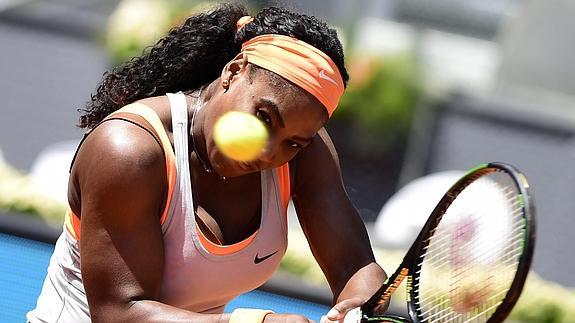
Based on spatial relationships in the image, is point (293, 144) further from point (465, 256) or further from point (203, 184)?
point (465, 256)

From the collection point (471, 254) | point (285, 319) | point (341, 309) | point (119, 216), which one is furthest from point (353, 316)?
point (119, 216)

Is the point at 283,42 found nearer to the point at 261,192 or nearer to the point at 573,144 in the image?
the point at 261,192

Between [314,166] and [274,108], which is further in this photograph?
[314,166]

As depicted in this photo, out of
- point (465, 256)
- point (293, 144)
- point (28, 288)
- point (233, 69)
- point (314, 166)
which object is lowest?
point (28, 288)

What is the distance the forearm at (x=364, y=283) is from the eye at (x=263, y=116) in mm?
427

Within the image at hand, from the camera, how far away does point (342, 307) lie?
7.16ft

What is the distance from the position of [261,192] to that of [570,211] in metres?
3.29

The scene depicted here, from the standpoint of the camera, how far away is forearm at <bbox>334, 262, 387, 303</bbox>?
7.59 ft

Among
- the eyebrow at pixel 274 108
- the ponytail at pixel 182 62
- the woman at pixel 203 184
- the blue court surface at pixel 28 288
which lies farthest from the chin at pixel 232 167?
the blue court surface at pixel 28 288

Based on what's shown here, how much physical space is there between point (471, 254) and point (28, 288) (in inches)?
82.6

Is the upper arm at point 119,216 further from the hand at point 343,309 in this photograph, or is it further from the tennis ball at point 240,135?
the hand at point 343,309

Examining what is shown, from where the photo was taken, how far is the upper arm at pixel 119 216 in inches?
82.7

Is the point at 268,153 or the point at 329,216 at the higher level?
the point at 268,153

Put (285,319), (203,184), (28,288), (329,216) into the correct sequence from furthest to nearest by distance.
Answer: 1. (28,288)
2. (329,216)
3. (203,184)
4. (285,319)
